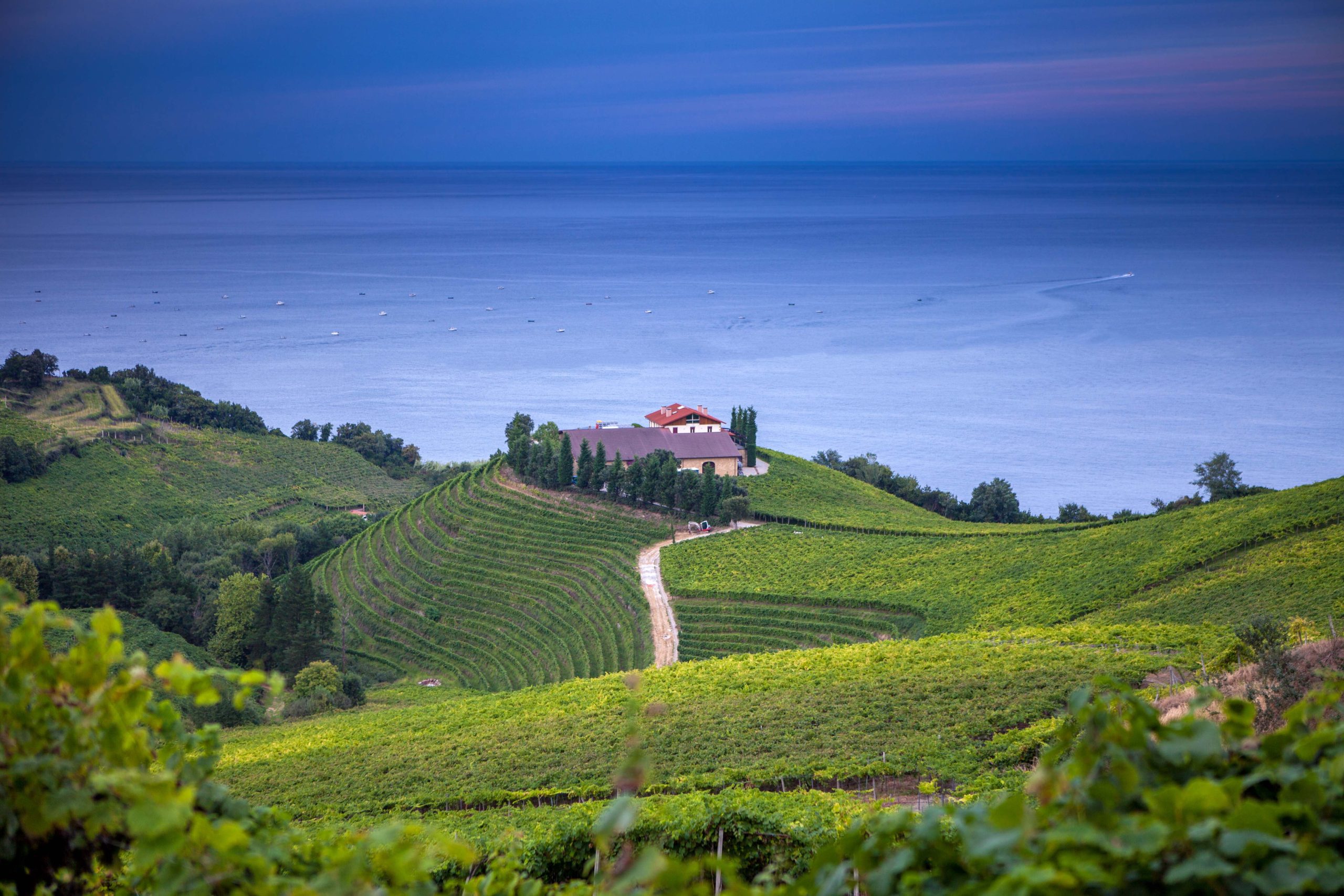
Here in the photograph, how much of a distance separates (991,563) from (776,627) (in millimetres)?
9248

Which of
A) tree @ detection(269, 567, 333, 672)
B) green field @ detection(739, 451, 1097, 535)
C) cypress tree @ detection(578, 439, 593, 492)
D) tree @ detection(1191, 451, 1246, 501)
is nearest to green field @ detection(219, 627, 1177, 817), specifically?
tree @ detection(269, 567, 333, 672)

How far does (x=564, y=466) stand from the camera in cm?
4828

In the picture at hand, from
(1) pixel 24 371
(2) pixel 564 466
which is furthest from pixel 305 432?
(2) pixel 564 466

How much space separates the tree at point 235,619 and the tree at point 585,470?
51.6 feet

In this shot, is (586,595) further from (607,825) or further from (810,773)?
(607,825)

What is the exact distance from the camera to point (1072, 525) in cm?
4231

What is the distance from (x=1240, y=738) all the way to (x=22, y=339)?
429ft

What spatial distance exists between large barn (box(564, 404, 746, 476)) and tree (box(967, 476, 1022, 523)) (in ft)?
46.1

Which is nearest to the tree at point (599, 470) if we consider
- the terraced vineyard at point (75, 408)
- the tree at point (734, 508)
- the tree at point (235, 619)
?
the tree at point (734, 508)

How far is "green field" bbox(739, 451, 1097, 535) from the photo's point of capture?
145 feet

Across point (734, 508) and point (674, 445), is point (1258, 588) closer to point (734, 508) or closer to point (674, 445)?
point (734, 508)

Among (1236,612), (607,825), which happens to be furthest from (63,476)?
(607,825)

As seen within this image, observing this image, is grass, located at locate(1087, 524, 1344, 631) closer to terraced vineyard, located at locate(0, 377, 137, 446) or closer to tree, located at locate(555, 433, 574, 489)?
tree, located at locate(555, 433, 574, 489)

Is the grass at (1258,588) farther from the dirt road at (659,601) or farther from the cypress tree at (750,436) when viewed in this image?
the cypress tree at (750,436)
